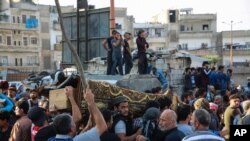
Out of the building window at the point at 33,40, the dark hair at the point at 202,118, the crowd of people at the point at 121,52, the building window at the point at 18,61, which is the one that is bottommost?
the building window at the point at 18,61

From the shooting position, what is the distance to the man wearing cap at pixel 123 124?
7.13 m

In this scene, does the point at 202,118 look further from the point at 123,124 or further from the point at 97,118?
the point at 123,124

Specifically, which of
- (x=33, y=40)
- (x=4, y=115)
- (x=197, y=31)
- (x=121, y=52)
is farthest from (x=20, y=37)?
(x=4, y=115)

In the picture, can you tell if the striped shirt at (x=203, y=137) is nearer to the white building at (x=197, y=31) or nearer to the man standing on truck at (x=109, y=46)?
the man standing on truck at (x=109, y=46)

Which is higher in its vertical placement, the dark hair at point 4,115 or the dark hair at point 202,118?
the dark hair at point 202,118

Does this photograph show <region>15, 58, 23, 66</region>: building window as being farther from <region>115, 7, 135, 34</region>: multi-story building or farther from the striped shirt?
the striped shirt

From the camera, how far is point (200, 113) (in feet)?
19.1

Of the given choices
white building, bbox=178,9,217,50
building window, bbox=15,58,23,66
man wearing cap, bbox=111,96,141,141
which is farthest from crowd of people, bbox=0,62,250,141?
white building, bbox=178,9,217,50

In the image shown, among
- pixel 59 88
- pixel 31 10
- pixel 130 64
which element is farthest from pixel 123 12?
pixel 59 88

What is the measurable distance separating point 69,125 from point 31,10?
184 ft

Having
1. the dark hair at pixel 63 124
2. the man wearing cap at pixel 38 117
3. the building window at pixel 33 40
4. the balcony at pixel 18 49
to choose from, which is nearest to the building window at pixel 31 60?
the balcony at pixel 18 49

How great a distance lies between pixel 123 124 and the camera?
7.18m

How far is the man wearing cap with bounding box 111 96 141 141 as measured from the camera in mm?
7129

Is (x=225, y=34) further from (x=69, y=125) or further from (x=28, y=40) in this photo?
(x=69, y=125)
